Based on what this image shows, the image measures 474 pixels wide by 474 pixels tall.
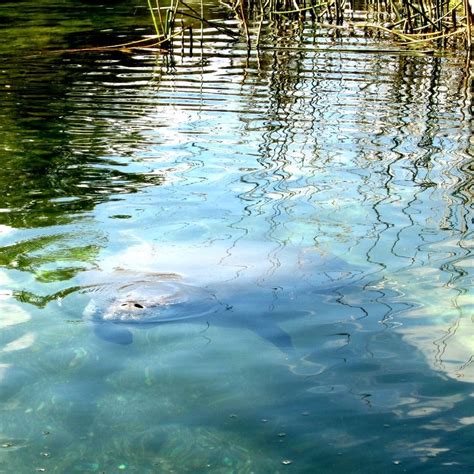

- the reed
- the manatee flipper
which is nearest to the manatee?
the manatee flipper

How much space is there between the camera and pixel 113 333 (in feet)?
11.1

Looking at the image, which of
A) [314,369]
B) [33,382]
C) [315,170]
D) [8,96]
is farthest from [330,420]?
[8,96]

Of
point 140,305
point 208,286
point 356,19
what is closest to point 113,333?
point 140,305

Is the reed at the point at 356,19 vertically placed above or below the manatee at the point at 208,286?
above

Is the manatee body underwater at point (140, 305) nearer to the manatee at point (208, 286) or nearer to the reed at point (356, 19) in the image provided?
the manatee at point (208, 286)

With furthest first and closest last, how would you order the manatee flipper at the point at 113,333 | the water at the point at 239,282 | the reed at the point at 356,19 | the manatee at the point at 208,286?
the reed at the point at 356,19 → the manatee at the point at 208,286 → the manatee flipper at the point at 113,333 → the water at the point at 239,282

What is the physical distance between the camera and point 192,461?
8.54ft

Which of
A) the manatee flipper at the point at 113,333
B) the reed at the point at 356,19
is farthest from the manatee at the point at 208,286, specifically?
the reed at the point at 356,19

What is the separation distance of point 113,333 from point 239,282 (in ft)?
2.22

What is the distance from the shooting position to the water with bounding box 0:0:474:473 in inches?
108

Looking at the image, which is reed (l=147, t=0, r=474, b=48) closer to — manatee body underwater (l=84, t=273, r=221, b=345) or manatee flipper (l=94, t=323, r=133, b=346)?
manatee body underwater (l=84, t=273, r=221, b=345)

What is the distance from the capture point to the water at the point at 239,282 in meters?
2.74

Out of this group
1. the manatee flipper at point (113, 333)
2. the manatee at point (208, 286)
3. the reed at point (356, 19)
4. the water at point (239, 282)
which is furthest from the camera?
the reed at point (356, 19)

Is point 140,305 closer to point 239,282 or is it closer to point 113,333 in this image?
point 113,333
